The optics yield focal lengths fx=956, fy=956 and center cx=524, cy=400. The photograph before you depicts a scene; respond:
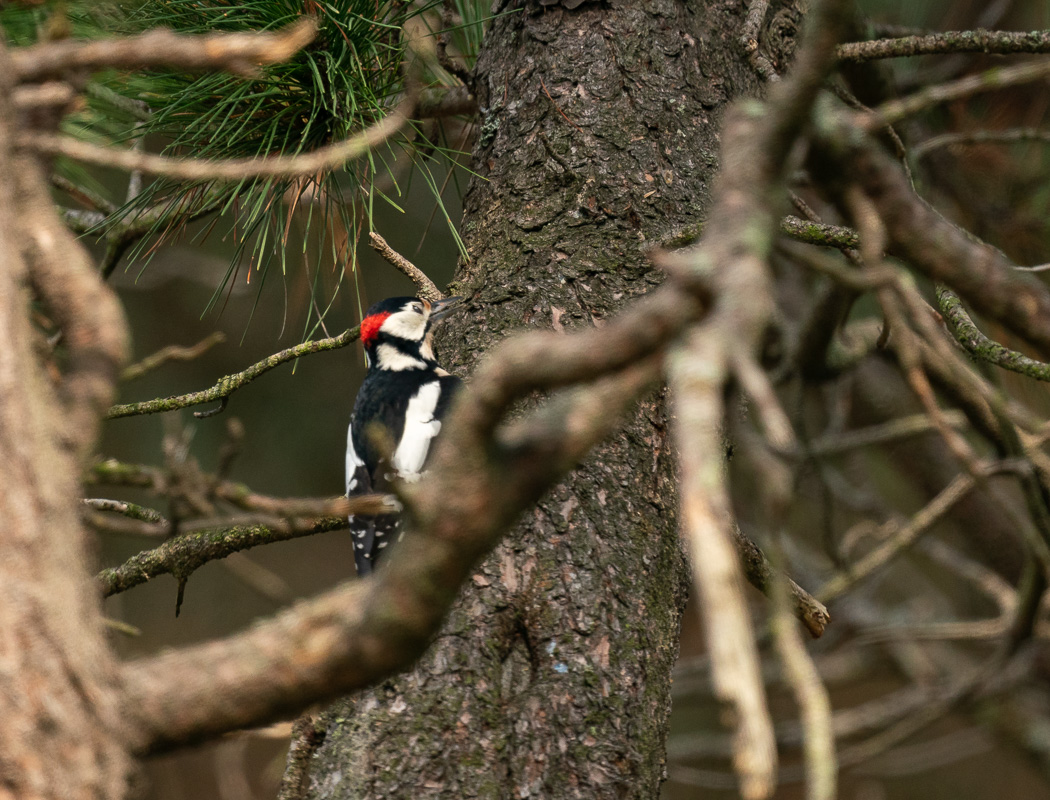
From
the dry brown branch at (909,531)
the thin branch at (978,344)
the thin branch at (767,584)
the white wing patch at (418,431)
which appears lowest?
the dry brown branch at (909,531)

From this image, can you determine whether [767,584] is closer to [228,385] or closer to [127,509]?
[228,385]

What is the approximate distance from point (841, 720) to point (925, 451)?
1.34m

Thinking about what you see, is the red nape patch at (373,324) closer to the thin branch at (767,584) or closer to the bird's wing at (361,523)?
the bird's wing at (361,523)

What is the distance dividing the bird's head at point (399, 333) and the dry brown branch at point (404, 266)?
593 mm

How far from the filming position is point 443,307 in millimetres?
2350

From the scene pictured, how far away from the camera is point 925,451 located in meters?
4.61

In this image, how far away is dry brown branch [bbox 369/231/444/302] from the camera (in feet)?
7.27

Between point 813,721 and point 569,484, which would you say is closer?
point 813,721

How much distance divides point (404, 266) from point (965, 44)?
137 centimetres

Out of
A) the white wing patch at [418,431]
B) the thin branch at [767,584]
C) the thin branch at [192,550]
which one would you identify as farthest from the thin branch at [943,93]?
the white wing patch at [418,431]

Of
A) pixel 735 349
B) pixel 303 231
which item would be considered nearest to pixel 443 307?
pixel 735 349

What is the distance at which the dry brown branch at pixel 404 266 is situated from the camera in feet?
7.27

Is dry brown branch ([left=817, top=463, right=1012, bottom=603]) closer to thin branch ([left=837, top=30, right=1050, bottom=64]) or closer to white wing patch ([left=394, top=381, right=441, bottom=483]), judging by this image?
thin branch ([left=837, top=30, right=1050, bottom=64])

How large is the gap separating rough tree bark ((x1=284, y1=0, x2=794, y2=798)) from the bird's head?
2.38 ft
